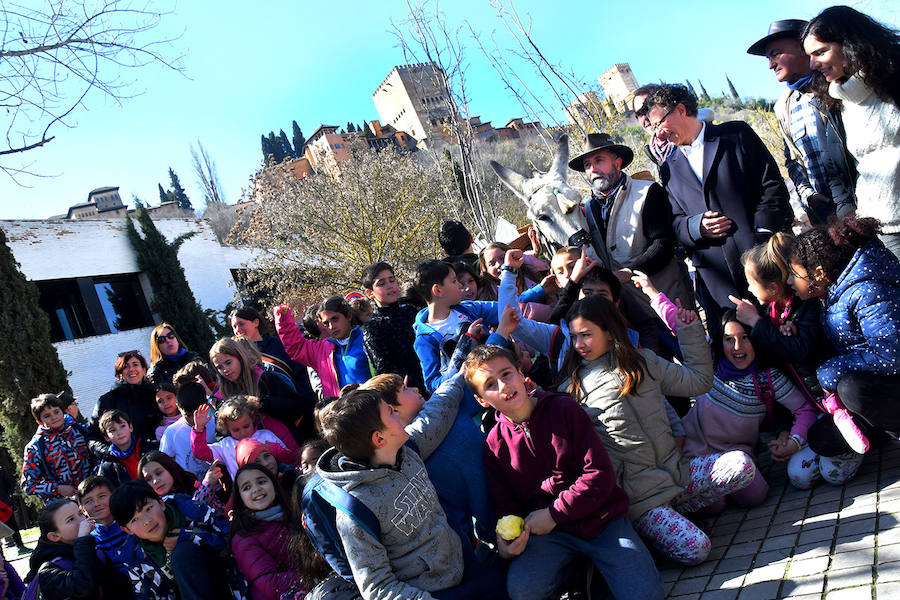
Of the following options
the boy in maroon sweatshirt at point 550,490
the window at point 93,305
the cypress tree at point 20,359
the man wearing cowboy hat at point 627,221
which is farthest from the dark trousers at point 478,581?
the window at point 93,305

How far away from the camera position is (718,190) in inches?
166

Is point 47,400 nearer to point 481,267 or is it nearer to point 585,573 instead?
point 481,267

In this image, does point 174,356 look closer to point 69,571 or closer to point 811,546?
point 69,571

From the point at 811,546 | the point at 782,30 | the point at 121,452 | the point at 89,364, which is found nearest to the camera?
the point at 811,546

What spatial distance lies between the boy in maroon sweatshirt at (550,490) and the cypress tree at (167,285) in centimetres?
2099

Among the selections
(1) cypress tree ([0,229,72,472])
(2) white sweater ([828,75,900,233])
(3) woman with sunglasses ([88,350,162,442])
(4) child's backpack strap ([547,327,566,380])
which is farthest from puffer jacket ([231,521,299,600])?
(1) cypress tree ([0,229,72,472])

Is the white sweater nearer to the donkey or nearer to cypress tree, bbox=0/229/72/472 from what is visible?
the donkey

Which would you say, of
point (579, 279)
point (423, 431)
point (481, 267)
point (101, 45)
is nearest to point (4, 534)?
point (423, 431)

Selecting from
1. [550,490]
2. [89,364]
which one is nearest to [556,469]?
[550,490]

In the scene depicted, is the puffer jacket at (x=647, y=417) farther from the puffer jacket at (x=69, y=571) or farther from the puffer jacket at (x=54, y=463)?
the puffer jacket at (x=54, y=463)

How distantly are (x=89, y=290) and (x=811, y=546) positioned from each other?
22.5 meters

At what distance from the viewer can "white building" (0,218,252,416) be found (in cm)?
1944

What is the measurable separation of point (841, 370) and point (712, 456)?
799mm

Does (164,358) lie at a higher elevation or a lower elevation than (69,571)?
higher
